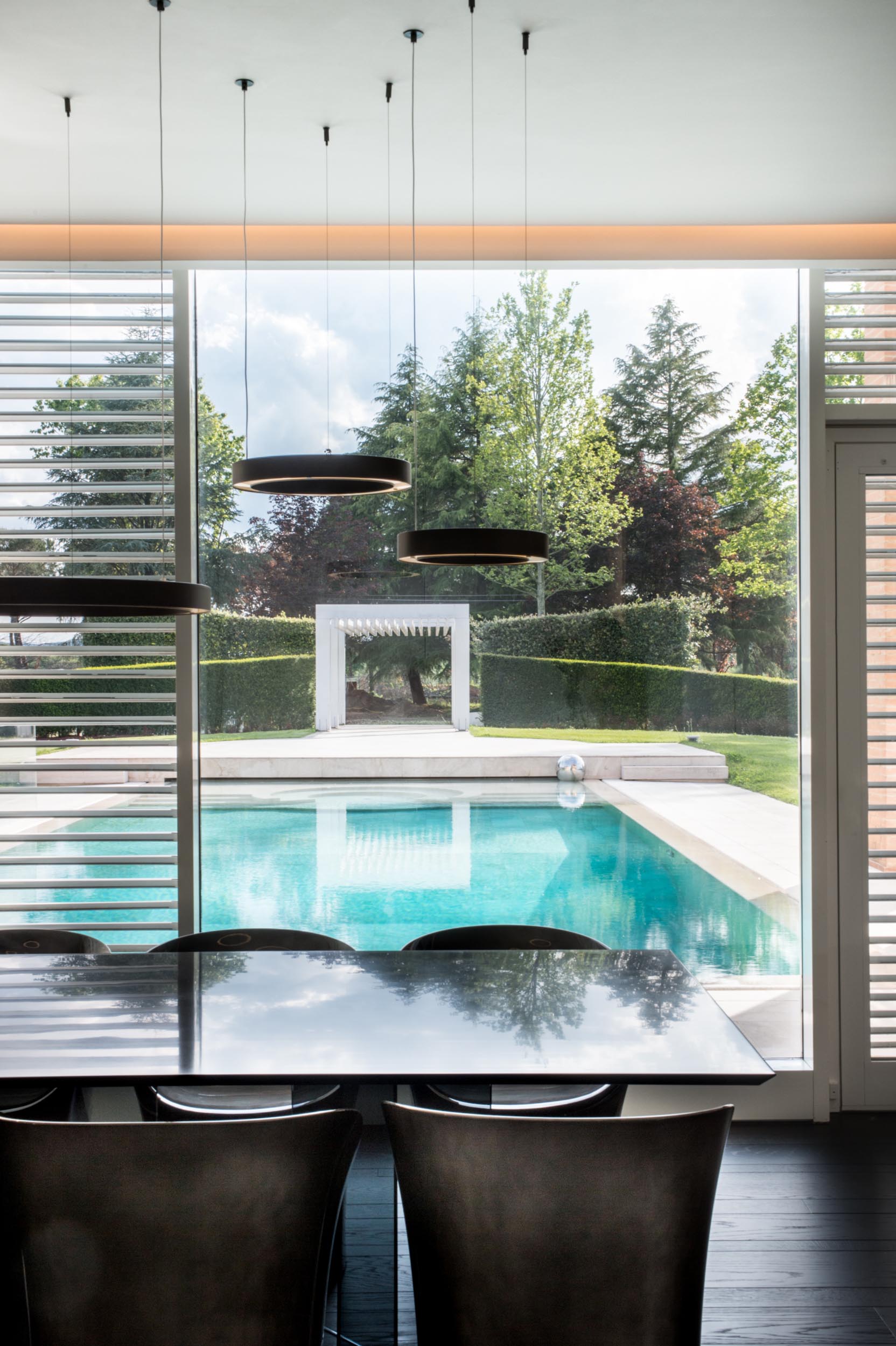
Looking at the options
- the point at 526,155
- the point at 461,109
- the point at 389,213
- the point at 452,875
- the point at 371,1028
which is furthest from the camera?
the point at 452,875

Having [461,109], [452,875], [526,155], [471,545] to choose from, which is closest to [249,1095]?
[471,545]

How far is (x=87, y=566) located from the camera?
4.23m

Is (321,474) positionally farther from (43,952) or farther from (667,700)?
(667,700)

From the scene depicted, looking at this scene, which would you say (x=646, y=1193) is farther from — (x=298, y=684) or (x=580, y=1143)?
(x=298, y=684)

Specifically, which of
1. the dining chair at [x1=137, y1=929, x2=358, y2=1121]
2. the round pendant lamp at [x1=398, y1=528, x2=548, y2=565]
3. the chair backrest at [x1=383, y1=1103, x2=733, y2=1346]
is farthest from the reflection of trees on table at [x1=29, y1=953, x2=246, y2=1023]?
the round pendant lamp at [x1=398, y1=528, x2=548, y2=565]

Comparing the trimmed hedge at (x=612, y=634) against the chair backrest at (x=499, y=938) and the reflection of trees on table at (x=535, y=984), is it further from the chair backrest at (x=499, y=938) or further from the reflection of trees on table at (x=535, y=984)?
the reflection of trees on table at (x=535, y=984)

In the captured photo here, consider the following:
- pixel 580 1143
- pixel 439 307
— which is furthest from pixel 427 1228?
pixel 439 307

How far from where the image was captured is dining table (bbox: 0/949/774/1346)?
6.63 feet

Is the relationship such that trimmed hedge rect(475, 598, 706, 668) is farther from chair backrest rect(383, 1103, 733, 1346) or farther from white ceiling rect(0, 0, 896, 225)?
chair backrest rect(383, 1103, 733, 1346)

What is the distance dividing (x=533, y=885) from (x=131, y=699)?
1708 mm

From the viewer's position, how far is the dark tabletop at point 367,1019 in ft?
6.64

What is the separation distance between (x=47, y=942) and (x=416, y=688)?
5.33 ft

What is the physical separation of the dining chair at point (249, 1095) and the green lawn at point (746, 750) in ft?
4.56

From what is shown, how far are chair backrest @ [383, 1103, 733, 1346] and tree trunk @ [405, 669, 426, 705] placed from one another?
244cm
